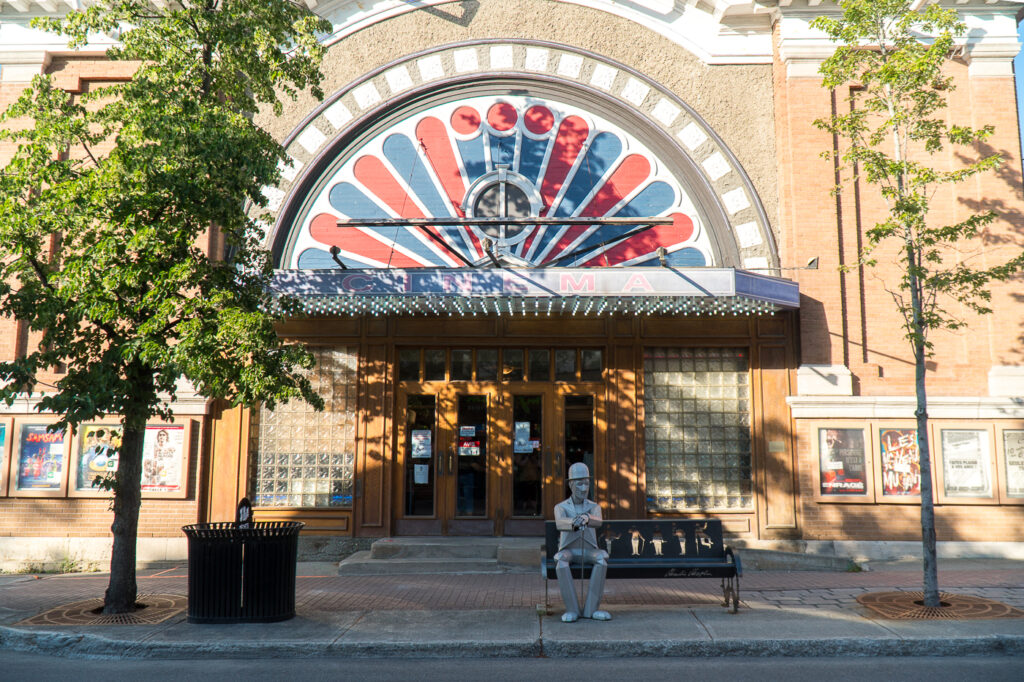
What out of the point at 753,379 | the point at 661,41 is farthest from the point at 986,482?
the point at 661,41

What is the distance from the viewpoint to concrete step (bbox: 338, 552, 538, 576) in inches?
446

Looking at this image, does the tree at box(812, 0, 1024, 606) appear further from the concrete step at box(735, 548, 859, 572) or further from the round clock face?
the round clock face

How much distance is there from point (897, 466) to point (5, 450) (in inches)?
570

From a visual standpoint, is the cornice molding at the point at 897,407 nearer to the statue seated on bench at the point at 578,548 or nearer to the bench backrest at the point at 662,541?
the bench backrest at the point at 662,541

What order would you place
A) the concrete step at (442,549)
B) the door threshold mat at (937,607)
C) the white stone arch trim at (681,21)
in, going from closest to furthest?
the door threshold mat at (937,607) → the concrete step at (442,549) → the white stone arch trim at (681,21)

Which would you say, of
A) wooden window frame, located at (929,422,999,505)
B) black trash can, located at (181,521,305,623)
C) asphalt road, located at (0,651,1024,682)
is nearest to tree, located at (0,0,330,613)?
black trash can, located at (181,521,305,623)

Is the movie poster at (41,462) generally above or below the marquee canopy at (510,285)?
below

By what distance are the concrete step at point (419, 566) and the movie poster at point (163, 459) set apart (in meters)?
3.21

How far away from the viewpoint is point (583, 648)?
23.1 ft

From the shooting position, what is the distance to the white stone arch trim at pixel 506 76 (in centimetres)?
1316

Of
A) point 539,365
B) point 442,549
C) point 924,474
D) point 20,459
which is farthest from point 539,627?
point 20,459

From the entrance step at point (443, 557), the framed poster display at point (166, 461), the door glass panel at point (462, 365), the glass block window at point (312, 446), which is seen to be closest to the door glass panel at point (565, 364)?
the door glass panel at point (462, 365)

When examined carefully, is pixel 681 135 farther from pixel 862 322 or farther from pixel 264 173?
pixel 264 173

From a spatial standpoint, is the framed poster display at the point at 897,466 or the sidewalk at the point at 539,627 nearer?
the sidewalk at the point at 539,627
